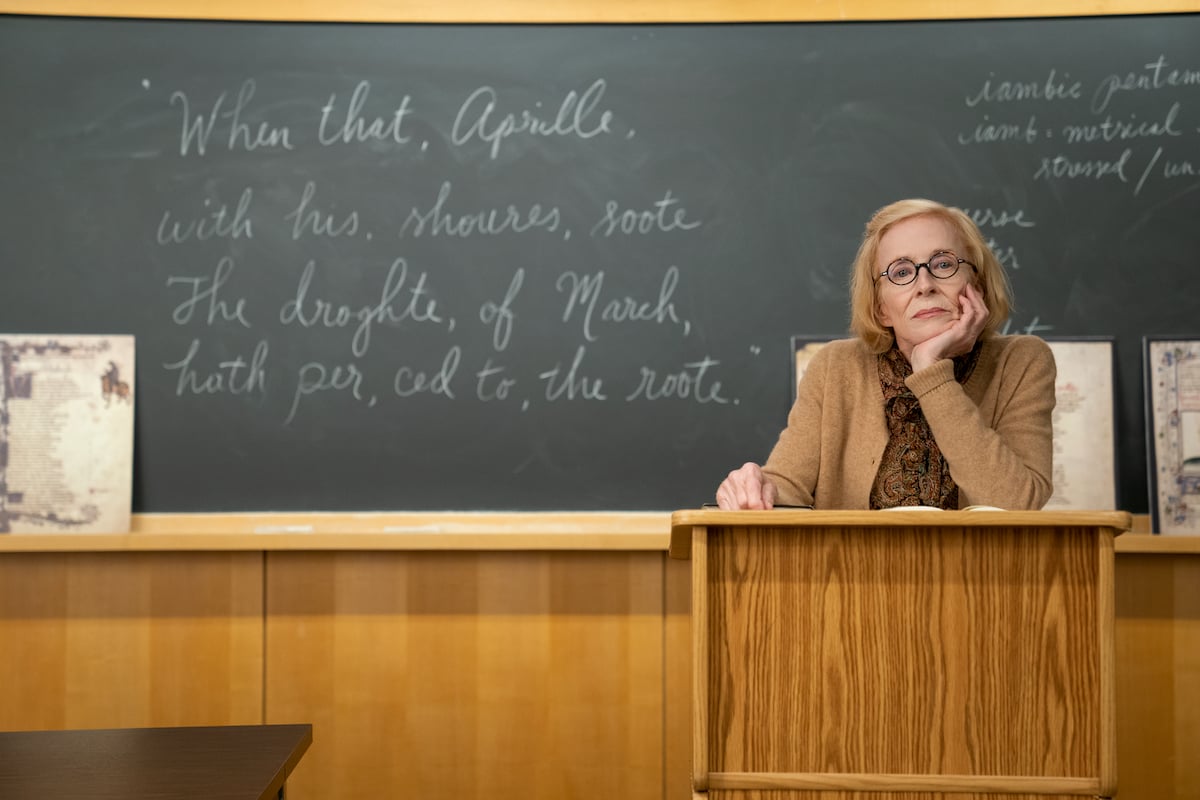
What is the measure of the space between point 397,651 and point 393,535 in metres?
0.32

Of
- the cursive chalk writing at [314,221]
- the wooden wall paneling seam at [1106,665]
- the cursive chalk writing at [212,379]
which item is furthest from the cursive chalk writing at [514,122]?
the wooden wall paneling seam at [1106,665]

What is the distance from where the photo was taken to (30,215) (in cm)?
307

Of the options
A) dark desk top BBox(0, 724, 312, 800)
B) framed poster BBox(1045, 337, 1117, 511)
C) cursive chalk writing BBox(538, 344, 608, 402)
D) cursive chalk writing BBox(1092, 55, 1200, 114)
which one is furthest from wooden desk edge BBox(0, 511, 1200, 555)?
dark desk top BBox(0, 724, 312, 800)

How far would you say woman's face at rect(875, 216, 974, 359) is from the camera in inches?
73.3

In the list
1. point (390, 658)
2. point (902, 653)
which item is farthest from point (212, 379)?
point (902, 653)

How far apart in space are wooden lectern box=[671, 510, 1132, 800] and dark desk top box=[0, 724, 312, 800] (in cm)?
53

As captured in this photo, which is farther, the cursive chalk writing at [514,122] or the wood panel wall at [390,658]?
the cursive chalk writing at [514,122]

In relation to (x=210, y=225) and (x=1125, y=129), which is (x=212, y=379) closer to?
(x=210, y=225)

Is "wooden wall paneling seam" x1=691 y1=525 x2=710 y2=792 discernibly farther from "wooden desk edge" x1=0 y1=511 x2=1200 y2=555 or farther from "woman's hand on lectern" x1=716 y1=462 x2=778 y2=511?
"wooden desk edge" x1=0 y1=511 x2=1200 y2=555

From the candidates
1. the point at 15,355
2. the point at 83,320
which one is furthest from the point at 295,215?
the point at 15,355

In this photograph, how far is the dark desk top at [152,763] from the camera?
3.90 ft

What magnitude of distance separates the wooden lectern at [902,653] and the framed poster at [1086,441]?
1.81 metres

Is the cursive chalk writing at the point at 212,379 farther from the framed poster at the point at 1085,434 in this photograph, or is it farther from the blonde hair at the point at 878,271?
the framed poster at the point at 1085,434

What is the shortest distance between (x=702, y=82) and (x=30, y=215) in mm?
1963
